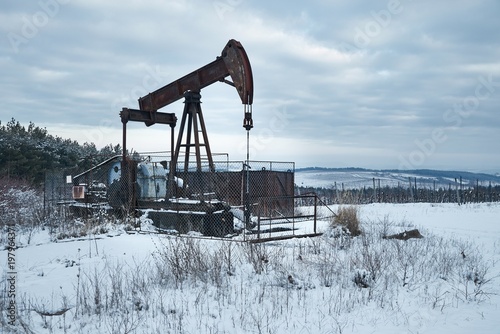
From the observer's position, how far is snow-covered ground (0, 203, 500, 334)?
5156 millimetres

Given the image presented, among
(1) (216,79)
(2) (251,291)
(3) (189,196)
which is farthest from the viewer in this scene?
(3) (189,196)

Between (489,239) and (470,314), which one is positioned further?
(489,239)

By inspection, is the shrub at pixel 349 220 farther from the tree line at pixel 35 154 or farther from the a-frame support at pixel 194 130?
the tree line at pixel 35 154

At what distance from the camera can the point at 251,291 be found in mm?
6160

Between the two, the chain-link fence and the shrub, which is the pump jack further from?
the shrub

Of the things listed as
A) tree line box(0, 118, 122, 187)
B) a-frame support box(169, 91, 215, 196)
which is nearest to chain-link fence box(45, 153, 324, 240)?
a-frame support box(169, 91, 215, 196)

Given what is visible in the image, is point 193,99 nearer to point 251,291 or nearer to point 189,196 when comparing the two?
point 189,196

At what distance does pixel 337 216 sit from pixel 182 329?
6954 millimetres

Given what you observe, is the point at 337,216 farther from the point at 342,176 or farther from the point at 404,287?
the point at 342,176

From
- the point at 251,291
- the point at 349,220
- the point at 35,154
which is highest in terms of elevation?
the point at 35,154

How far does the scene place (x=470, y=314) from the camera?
19.0 feet

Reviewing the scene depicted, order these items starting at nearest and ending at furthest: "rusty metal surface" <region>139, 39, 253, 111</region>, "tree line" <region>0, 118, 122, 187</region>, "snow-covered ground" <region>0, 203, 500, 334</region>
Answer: "snow-covered ground" <region>0, 203, 500, 334</region>
"rusty metal surface" <region>139, 39, 253, 111</region>
"tree line" <region>0, 118, 122, 187</region>

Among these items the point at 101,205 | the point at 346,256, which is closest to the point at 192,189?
the point at 101,205

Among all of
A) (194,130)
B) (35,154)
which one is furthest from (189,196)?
(35,154)
